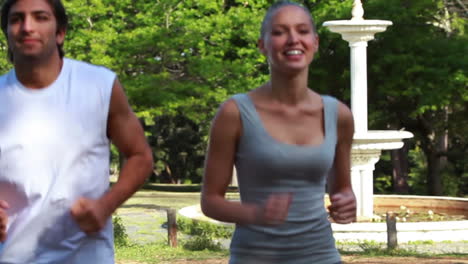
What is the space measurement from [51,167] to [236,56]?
3047 cm

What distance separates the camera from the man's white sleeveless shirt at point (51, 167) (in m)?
3.45

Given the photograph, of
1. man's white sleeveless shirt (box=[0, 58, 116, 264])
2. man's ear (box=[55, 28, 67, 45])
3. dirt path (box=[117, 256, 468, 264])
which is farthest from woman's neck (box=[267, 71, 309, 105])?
dirt path (box=[117, 256, 468, 264])

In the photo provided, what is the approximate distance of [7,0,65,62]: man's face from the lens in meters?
3.54

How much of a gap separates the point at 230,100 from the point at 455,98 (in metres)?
31.3

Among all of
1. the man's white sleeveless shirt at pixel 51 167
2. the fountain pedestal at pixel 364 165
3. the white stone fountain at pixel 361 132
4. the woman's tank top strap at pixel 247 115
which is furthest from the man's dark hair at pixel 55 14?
the fountain pedestal at pixel 364 165

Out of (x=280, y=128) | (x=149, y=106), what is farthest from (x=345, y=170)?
(x=149, y=106)

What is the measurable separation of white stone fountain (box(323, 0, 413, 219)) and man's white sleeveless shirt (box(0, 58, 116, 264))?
19.1 m

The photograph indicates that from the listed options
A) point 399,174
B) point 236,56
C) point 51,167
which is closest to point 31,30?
point 51,167

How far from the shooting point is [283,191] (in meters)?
3.71

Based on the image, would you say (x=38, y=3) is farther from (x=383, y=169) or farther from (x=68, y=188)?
(x=383, y=169)

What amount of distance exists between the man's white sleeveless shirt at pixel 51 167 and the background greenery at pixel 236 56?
26140mm

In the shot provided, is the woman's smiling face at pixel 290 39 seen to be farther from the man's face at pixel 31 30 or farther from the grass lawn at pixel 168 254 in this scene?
the grass lawn at pixel 168 254

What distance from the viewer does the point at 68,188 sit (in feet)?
11.3

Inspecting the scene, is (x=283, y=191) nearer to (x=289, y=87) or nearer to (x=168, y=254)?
(x=289, y=87)
